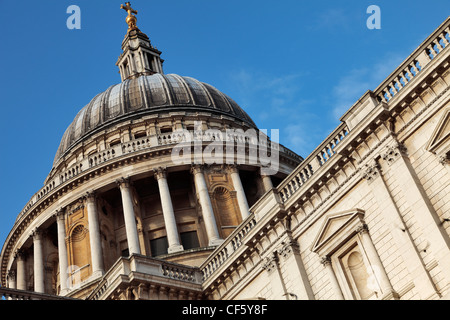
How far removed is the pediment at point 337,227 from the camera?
875 inches

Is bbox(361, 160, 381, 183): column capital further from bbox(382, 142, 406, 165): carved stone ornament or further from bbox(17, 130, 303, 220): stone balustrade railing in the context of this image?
bbox(17, 130, 303, 220): stone balustrade railing

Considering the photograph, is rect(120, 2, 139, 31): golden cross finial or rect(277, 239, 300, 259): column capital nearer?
rect(277, 239, 300, 259): column capital

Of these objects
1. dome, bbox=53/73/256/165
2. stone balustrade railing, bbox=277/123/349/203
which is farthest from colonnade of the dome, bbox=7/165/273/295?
stone balustrade railing, bbox=277/123/349/203

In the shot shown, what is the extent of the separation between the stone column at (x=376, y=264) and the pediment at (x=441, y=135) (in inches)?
130

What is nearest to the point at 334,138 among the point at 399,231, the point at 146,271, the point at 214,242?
the point at 399,231

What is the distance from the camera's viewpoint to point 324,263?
22.8 m

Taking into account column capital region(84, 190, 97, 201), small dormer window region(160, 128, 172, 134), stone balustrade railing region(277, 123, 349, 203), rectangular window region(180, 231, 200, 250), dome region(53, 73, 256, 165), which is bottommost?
stone balustrade railing region(277, 123, 349, 203)

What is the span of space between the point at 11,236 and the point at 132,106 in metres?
11.9

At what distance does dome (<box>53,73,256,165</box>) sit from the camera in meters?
48.7

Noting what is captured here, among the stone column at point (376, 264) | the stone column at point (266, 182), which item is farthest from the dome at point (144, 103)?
the stone column at point (376, 264)

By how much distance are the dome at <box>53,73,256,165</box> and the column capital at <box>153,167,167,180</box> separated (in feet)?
22.0
